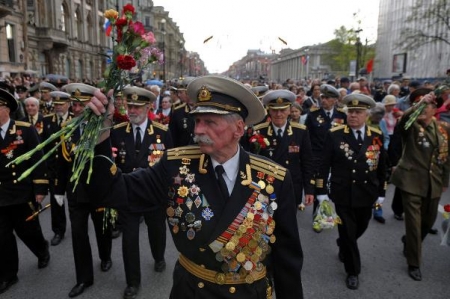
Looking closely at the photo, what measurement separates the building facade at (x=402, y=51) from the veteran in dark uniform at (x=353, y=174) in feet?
129

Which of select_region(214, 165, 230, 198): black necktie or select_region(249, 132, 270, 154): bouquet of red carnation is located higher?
select_region(214, 165, 230, 198): black necktie

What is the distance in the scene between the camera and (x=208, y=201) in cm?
237

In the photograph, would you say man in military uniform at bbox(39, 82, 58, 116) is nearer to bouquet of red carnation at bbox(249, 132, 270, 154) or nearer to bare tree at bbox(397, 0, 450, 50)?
bouquet of red carnation at bbox(249, 132, 270, 154)

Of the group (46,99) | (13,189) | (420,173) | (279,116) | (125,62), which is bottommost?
(13,189)

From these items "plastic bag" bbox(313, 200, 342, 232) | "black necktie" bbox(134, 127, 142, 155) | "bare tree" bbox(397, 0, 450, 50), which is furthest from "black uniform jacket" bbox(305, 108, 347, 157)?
"bare tree" bbox(397, 0, 450, 50)

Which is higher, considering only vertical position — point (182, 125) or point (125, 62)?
point (125, 62)

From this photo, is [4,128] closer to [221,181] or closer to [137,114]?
[137,114]

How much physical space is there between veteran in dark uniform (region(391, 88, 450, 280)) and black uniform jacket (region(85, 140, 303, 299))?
3271 millimetres

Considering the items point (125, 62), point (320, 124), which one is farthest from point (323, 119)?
point (125, 62)

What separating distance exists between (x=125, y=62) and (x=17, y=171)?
3.39m

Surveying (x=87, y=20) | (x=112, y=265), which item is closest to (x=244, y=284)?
(x=112, y=265)

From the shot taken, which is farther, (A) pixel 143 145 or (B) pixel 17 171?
(A) pixel 143 145

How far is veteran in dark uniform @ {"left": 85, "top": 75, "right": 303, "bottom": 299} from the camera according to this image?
2338 millimetres

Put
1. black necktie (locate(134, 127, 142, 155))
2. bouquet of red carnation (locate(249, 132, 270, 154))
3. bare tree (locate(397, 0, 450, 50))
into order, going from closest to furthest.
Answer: black necktie (locate(134, 127, 142, 155)) < bouquet of red carnation (locate(249, 132, 270, 154)) < bare tree (locate(397, 0, 450, 50))
